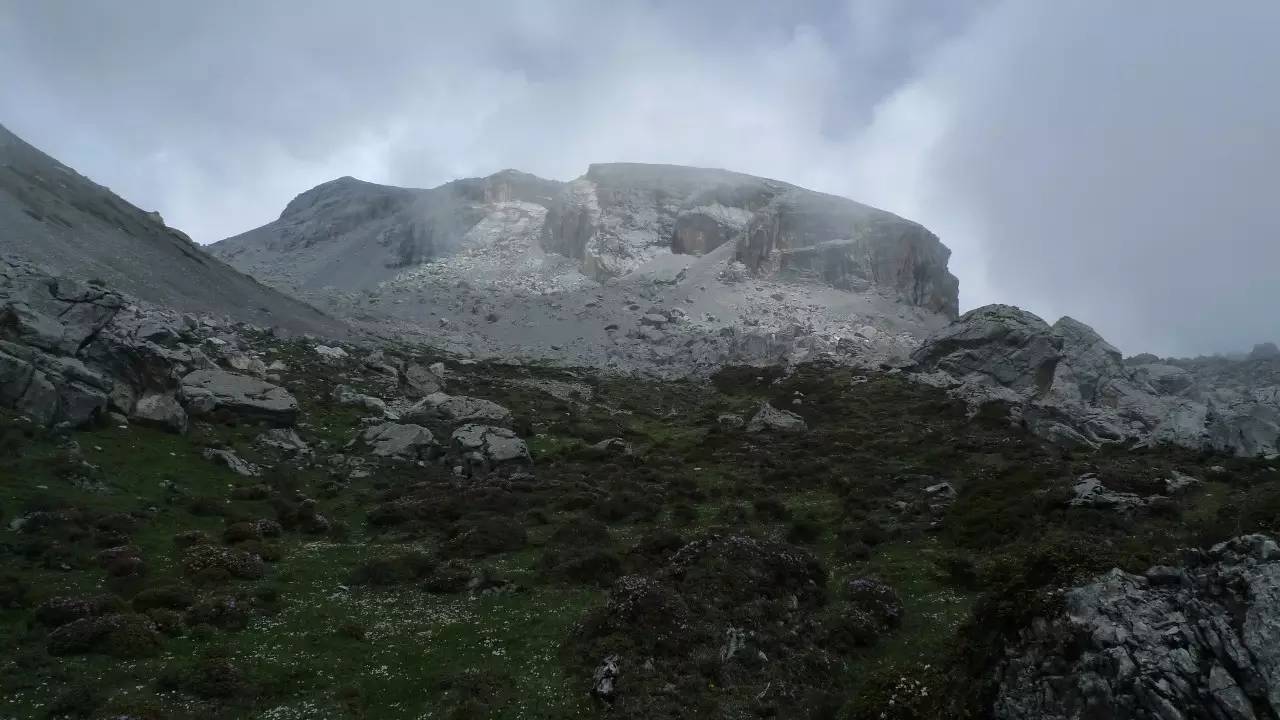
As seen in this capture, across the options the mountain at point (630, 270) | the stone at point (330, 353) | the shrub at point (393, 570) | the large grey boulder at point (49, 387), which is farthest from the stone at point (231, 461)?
the mountain at point (630, 270)

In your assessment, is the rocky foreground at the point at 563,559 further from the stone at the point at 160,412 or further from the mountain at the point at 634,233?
the mountain at the point at 634,233

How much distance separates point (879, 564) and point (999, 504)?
864 cm

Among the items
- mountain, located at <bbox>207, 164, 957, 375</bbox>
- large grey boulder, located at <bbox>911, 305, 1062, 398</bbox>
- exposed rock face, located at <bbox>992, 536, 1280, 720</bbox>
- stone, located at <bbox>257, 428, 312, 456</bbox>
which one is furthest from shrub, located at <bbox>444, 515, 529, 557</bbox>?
mountain, located at <bbox>207, 164, 957, 375</bbox>

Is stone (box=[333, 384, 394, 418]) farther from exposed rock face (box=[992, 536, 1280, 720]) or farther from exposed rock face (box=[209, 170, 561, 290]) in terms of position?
exposed rock face (box=[209, 170, 561, 290])

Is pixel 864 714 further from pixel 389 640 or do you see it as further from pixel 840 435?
pixel 840 435

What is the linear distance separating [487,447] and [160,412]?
63.3ft

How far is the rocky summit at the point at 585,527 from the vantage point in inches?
563

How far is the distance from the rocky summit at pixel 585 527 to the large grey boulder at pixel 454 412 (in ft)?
1.23

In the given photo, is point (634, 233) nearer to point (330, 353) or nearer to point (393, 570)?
point (330, 353)

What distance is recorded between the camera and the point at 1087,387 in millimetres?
75062

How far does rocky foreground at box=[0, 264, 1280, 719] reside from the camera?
13234 millimetres

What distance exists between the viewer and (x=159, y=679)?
16.7 meters

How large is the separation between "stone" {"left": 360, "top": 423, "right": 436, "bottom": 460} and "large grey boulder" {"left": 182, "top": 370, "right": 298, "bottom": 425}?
591cm

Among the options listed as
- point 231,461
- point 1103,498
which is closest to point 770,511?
point 1103,498
